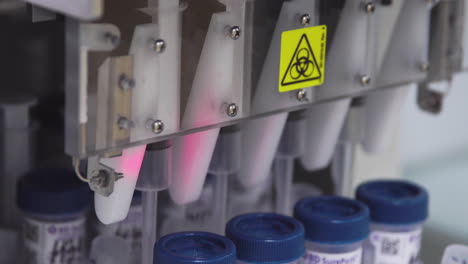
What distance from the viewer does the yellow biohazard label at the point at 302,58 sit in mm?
701

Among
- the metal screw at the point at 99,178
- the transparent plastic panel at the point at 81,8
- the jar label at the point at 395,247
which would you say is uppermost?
the transparent plastic panel at the point at 81,8

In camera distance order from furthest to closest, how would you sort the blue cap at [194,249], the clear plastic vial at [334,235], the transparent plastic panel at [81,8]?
the clear plastic vial at [334,235]
the blue cap at [194,249]
the transparent plastic panel at [81,8]

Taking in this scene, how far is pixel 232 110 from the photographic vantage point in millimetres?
669

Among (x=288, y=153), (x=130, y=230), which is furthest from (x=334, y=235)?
(x=130, y=230)

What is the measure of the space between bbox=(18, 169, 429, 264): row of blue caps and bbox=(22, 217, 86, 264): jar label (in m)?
0.02

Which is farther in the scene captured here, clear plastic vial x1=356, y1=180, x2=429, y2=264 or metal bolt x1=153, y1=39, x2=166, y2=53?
clear plastic vial x1=356, y1=180, x2=429, y2=264

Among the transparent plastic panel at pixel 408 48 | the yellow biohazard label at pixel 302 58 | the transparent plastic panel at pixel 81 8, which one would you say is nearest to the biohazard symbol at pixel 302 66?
the yellow biohazard label at pixel 302 58

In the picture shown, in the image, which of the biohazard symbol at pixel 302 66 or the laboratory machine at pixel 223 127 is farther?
the biohazard symbol at pixel 302 66

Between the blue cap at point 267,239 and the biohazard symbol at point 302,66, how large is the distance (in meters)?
0.13

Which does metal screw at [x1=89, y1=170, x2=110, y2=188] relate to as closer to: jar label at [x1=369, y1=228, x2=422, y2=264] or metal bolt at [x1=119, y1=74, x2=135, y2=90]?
A: metal bolt at [x1=119, y1=74, x2=135, y2=90]

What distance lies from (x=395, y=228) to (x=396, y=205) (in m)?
0.03

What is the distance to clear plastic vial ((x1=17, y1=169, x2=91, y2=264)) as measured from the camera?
799 millimetres

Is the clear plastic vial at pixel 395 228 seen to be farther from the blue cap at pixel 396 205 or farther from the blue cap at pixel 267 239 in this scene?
the blue cap at pixel 267 239

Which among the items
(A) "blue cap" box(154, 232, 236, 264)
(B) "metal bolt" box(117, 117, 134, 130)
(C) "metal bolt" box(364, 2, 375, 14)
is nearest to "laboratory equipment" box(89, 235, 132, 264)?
(A) "blue cap" box(154, 232, 236, 264)
